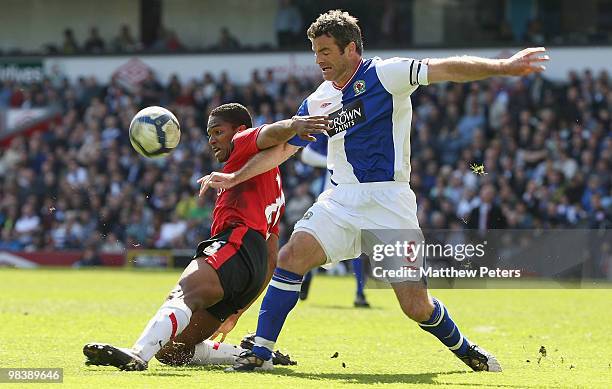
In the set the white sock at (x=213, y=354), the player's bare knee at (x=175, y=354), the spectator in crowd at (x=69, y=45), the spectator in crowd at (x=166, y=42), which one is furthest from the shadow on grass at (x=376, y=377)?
the spectator in crowd at (x=69, y=45)

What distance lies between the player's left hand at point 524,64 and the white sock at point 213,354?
2.84 m

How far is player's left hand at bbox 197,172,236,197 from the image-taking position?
25.7 feet

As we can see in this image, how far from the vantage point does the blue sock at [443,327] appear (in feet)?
26.4

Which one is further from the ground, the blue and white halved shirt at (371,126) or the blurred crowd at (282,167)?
the blue and white halved shirt at (371,126)

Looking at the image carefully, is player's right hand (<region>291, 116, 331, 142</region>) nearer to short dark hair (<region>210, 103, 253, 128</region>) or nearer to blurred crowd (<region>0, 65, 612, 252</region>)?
short dark hair (<region>210, 103, 253, 128</region>)

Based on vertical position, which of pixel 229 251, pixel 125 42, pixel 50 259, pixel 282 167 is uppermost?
pixel 125 42

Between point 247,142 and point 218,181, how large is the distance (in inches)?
20.4

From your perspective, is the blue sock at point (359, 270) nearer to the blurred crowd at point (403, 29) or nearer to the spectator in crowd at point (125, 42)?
the blurred crowd at point (403, 29)

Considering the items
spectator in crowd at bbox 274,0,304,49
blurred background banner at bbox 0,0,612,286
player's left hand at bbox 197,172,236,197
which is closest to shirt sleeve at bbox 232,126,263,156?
player's left hand at bbox 197,172,236,197

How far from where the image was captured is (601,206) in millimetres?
21078

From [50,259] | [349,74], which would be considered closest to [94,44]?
[50,259]

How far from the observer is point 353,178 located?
27.0 ft

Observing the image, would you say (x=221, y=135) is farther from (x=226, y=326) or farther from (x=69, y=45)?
(x=69, y=45)

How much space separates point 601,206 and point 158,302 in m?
9.22
